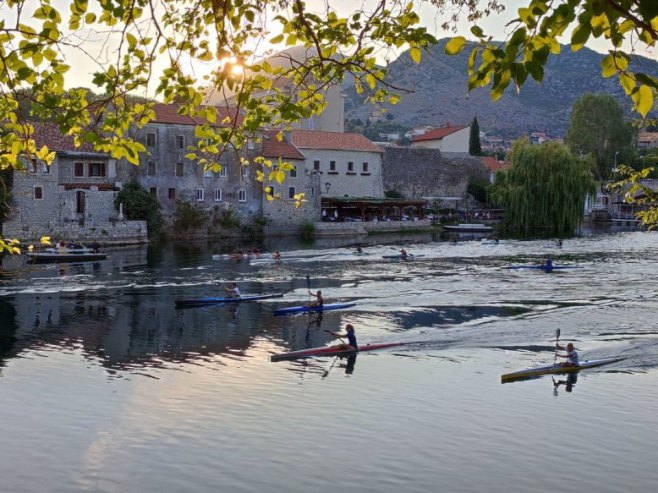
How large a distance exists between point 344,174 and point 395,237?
41.5ft

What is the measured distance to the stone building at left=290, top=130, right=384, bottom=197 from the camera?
73.6m

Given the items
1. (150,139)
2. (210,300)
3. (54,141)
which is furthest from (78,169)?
(210,300)

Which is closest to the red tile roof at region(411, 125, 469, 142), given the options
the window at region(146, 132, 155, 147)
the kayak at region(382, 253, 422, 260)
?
the window at region(146, 132, 155, 147)

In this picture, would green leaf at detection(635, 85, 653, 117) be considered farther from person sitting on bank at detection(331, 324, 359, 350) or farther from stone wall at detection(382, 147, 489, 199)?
stone wall at detection(382, 147, 489, 199)

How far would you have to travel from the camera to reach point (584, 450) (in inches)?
572

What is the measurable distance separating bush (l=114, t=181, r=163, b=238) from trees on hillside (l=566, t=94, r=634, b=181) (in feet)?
201

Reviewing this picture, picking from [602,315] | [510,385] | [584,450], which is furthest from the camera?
[602,315]

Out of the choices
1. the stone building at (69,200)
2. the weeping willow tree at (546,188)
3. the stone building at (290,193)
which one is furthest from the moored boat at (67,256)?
the weeping willow tree at (546,188)

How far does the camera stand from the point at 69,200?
173 feet

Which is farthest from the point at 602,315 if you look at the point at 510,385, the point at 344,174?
the point at 344,174

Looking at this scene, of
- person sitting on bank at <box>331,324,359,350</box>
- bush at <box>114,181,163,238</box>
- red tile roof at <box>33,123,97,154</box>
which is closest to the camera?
person sitting on bank at <box>331,324,359,350</box>

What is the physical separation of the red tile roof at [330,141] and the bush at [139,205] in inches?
773

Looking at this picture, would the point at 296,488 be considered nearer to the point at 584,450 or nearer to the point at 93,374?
the point at 584,450

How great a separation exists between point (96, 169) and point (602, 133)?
68143 millimetres
